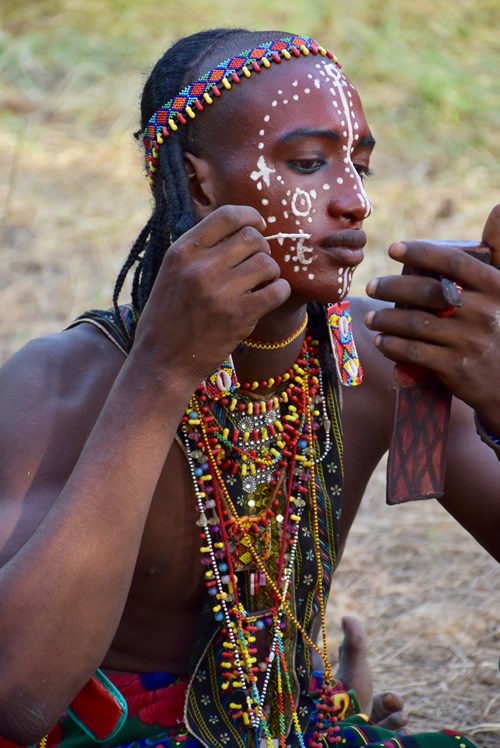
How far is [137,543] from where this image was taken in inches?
95.9

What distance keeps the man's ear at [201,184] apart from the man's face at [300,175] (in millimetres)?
28

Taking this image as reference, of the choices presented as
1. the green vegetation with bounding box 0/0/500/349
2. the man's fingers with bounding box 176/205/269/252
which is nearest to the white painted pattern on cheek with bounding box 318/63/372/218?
the man's fingers with bounding box 176/205/269/252

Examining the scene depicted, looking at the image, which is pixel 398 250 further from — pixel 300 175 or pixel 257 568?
pixel 257 568

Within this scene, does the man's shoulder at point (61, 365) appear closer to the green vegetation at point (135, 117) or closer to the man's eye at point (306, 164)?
the man's eye at point (306, 164)

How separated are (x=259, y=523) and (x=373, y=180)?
5252 mm

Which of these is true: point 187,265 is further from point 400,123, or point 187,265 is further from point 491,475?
point 400,123

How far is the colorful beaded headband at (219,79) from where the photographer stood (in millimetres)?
2816

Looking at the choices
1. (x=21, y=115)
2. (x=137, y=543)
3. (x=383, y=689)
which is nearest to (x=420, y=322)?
(x=137, y=543)

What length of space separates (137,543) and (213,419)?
52 centimetres

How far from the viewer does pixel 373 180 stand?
789 centimetres

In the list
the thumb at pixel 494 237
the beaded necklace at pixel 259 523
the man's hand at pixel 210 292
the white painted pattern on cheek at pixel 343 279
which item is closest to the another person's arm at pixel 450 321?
the thumb at pixel 494 237

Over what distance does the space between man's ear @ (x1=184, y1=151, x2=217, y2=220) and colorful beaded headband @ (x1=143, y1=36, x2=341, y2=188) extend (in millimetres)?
99

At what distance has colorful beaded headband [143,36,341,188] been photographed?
2816mm

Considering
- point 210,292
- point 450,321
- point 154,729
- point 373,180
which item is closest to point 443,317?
point 450,321
